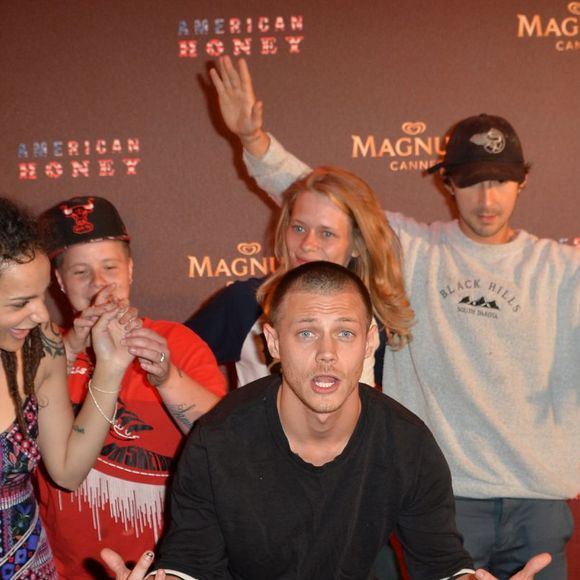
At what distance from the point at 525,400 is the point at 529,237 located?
524 mm

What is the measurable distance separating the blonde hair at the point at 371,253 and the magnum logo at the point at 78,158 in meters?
0.87

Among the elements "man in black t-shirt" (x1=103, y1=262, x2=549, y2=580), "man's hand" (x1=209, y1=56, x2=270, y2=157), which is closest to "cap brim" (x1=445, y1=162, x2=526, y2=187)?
"man's hand" (x1=209, y1=56, x2=270, y2=157)

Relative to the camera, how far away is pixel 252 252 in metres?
3.05

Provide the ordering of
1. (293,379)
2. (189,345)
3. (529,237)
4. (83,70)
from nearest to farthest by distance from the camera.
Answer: (293,379) → (189,345) → (529,237) → (83,70)

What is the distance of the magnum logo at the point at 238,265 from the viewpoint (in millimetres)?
3035

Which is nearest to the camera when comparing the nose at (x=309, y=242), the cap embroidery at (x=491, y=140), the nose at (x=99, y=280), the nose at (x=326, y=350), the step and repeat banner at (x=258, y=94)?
the nose at (x=326, y=350)

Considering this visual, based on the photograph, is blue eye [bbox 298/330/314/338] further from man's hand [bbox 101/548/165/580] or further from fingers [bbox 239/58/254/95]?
fingers [bbox 239/58/254/95]

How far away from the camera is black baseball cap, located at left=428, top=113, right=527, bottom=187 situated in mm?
2418

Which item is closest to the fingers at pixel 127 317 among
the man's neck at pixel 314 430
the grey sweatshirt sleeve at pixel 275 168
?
the man's neck at pixel 314 430

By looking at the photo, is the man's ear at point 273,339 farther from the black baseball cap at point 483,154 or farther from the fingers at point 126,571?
the black baseball cap at point 483,154

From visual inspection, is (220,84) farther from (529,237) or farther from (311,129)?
(529,237)

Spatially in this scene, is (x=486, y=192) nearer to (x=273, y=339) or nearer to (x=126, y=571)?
(x=273, y=339)

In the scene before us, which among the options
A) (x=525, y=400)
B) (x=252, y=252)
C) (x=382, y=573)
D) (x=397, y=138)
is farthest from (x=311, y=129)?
(x=382, y=573)

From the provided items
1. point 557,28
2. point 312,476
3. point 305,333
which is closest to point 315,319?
→ point 305,333
